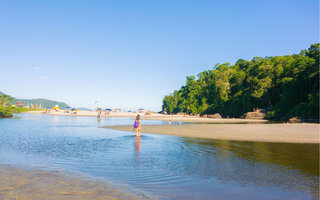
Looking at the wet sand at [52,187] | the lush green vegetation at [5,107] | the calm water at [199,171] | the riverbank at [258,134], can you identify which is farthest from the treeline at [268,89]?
the lush green vegetation at [5,107]

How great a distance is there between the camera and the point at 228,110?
7719cm

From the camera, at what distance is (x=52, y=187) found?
6.16m

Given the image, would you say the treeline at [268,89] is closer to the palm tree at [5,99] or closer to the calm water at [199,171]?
the calm water at [199,171]

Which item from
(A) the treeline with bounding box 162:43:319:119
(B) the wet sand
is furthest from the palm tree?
(A) the treeline with bounding box 162:43:319:119

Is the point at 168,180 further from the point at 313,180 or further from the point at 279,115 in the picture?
the point at 279,115

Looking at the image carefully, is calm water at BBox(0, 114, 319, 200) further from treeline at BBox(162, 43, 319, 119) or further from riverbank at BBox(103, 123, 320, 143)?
treeline at BBox(162, 43, 319, 119)

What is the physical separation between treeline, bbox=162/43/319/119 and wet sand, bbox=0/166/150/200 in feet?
152

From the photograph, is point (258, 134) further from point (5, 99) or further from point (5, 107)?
point (5, 99)

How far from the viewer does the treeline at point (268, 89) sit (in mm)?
46156

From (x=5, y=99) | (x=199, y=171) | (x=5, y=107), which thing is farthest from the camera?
(x=5, y=99)

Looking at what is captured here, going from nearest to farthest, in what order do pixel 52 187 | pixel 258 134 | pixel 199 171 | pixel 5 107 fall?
pixel 52 187 → pixel 199 171 → pixel 258 134 → pixel 5 107

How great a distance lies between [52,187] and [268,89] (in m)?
68.8

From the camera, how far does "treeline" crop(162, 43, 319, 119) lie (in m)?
46.2

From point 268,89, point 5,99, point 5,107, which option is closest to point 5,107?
point 5,107
